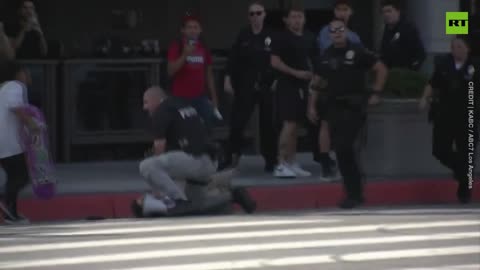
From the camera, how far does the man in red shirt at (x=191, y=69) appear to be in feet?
49.7

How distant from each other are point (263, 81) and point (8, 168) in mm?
3850

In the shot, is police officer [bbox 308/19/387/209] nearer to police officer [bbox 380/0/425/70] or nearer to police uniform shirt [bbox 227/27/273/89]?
police officer [bbox 380/0/425/70]

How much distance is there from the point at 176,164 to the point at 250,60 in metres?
3.33

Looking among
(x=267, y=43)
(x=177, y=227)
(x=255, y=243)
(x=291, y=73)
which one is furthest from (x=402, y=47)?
(x=255, y=243)

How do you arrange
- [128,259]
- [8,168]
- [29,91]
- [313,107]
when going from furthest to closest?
1. [29,91]
2. [313,107]
3. [8,168]
4. [128,259]

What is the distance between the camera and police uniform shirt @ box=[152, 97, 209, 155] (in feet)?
41.7

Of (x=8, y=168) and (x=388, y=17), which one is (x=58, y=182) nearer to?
(x=8, y=168)

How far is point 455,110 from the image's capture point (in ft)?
47.2

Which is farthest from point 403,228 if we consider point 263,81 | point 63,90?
point 63,90

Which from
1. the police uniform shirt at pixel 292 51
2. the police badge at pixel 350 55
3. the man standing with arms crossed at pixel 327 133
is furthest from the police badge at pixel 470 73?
the police uniform shirt at pixel 292 51

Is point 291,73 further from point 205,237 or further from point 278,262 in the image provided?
point 278,262

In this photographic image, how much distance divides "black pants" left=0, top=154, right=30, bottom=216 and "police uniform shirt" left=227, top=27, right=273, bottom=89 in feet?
11.6

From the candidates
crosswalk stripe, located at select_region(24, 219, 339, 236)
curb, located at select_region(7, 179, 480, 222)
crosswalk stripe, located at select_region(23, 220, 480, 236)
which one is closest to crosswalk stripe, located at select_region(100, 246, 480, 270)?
crosswalk stripe, located at select_region(23, 220, 480, 236)

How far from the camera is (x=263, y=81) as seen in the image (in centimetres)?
1581
